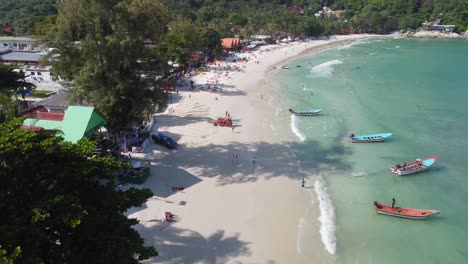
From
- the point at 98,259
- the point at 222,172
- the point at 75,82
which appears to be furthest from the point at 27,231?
the point at 222,172

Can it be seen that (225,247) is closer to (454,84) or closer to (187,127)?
(187,127)

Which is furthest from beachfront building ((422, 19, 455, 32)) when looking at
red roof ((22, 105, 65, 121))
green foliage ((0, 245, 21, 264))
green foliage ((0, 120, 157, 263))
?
green foliage ((0, 245, 21, 264))

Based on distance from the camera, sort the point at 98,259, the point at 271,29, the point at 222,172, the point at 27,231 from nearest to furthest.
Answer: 1. the point at 27,231
2. the point at 98,259
3. the point at 222,172
4. the point at 271,29

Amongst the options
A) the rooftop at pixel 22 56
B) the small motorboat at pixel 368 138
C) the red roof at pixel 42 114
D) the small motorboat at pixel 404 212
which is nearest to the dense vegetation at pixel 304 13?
the rooftop at pixel 22 56

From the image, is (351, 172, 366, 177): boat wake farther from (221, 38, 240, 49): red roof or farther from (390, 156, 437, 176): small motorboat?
(221, 38, 240, 49): red roof

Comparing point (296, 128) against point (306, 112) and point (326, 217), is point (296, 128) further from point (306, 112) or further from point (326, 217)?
point (326, 217)

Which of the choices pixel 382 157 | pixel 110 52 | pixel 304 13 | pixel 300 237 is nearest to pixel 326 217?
pixel 300 237
